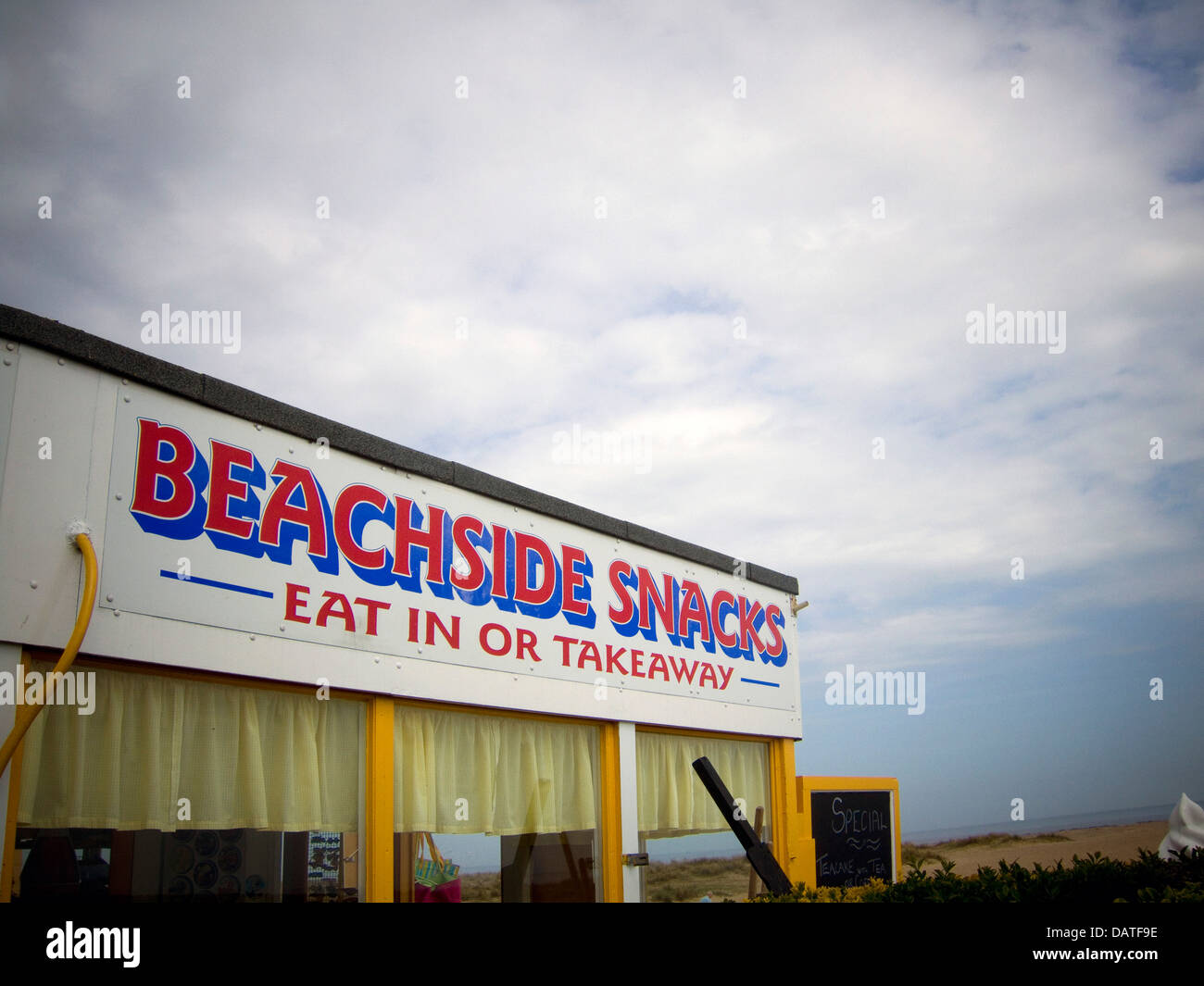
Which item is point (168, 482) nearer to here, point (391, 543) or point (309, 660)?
point (309, 660)

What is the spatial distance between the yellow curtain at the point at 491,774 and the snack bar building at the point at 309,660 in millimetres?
18

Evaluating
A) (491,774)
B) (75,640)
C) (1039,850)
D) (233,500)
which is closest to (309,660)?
(233,500)

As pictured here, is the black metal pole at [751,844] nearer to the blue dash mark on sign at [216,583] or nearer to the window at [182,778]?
the window at [182,778]

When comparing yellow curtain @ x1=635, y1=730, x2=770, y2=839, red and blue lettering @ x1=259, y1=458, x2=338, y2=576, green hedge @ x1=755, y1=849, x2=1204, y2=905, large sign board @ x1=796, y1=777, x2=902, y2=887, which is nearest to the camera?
green hedge @ x1=755, y1=849, x2=1204, y2=905

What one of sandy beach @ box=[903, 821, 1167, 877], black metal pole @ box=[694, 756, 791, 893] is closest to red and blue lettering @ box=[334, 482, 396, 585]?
black metal pole @ box=[694, 756, 791, 893]

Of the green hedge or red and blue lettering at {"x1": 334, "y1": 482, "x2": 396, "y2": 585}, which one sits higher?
red and blue lettering at {"x1": 334, "y1": 482, "x2": 396, "y2": 585}

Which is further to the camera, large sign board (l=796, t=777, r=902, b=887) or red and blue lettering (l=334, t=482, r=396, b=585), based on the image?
large sign board (l=796, t=777, r=902, b=887)

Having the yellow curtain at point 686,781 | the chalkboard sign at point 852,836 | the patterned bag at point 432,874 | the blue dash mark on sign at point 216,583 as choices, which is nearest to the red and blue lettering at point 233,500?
the blue dash mark on sign at point 216,583

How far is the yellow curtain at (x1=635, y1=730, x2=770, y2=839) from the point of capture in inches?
331

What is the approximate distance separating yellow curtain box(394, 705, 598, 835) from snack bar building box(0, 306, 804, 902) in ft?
0.06

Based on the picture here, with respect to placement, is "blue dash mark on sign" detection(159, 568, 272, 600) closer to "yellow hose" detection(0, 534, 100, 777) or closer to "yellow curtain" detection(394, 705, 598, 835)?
"yellow hose" detection(0, 534, 100, 777)

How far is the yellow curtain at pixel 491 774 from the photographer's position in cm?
660
